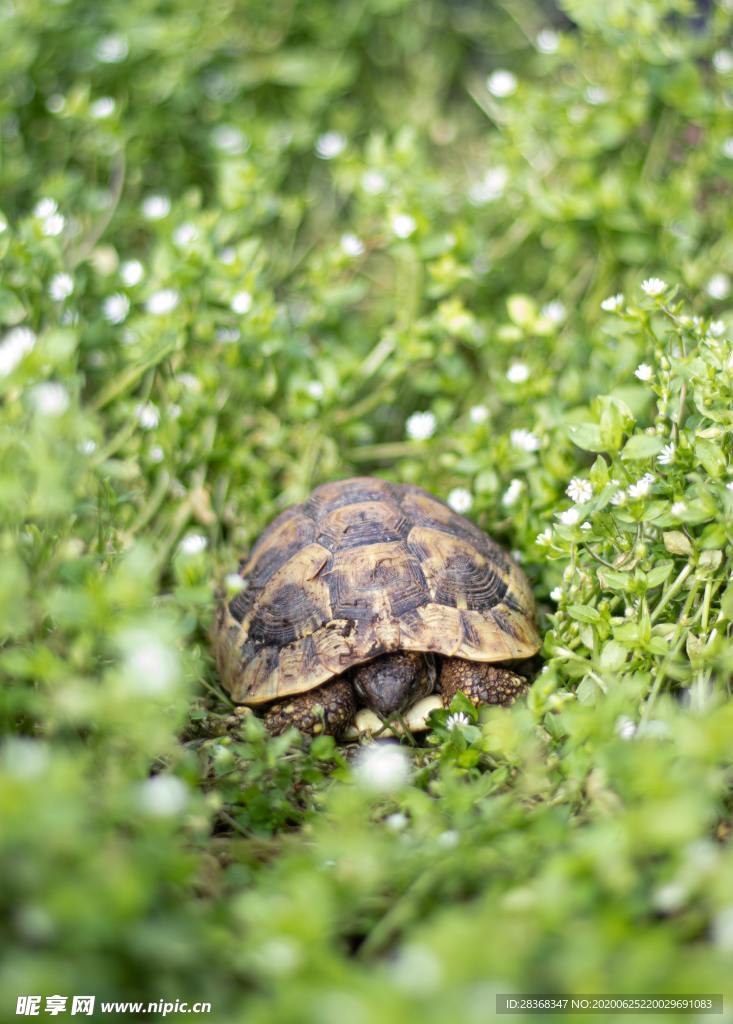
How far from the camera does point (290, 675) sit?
8.65 ft

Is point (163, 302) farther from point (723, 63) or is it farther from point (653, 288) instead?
point (723, 63)

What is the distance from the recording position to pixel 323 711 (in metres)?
2.57

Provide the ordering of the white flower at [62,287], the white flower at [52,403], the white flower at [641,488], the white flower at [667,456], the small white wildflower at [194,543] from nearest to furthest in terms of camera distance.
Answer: the white flower at [52,403] → the white flower at [641,488] → the white flower at [667,456] → the small white wildflower at [194,543] → the white flower at [62,287]

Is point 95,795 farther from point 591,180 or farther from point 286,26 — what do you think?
point 286,26

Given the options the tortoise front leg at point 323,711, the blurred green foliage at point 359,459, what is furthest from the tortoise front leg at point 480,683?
the tortoise front leg at point 323,711

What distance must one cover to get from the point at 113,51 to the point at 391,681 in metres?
3.48

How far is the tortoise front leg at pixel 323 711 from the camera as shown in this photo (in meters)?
2.60

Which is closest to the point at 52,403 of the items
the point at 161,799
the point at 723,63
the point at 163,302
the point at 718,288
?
the point at 161,799

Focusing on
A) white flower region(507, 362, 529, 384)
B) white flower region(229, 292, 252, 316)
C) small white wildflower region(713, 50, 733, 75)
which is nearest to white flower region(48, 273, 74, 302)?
white flower region(229, 292, 252, 316)

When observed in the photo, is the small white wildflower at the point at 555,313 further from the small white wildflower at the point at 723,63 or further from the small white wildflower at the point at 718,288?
the small white wildflower at the point at 723,63

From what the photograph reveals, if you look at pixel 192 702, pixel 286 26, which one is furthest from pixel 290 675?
pixel 286 26

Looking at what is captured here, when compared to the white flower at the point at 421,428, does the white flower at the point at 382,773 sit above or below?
above

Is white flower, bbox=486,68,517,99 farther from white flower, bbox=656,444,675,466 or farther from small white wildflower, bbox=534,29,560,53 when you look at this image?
white flower, bbox=656,444,675,466

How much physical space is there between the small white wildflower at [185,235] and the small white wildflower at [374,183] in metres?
0.82
